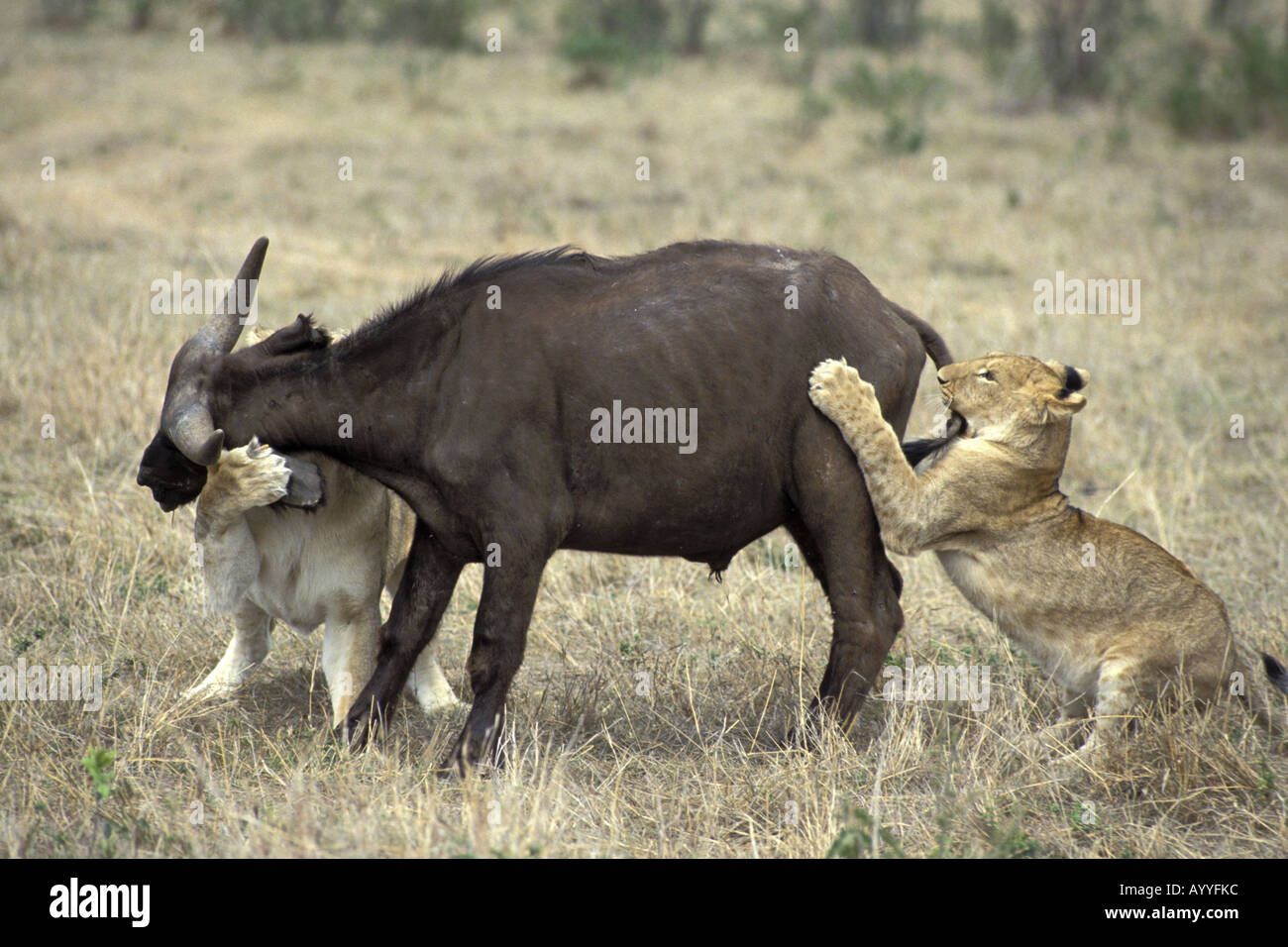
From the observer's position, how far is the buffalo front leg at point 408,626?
4.83 m

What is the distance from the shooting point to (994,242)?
13.3 m

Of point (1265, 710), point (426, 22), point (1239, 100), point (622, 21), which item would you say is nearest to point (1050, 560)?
point (1265, 710)

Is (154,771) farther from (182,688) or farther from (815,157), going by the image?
(815,157)

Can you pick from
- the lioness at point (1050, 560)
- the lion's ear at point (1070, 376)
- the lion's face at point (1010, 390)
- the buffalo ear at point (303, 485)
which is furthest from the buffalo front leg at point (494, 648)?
the lion's ear at point (1070, 376)

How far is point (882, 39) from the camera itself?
2834 centimetres

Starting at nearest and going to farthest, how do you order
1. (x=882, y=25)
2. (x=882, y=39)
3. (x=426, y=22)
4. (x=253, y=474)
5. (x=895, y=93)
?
(x=253, y=474) → (x=895, y=93) → (x=426, y=22) → (x=882, y=39) → (x=882, y=25)

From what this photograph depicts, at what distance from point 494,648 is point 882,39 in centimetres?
2616

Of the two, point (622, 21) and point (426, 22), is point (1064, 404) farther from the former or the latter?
point (622, 21)

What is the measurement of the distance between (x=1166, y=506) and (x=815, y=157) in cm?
1005

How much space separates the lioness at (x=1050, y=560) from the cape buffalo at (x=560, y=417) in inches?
15.3

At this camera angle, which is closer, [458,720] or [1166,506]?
[458,720]

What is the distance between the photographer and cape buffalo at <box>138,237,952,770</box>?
4465 millimetres

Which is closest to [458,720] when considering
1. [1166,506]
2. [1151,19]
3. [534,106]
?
[1166,506]

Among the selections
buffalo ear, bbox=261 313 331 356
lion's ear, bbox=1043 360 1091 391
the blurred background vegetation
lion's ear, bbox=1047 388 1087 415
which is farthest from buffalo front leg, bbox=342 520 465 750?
the blurred background vegetation
